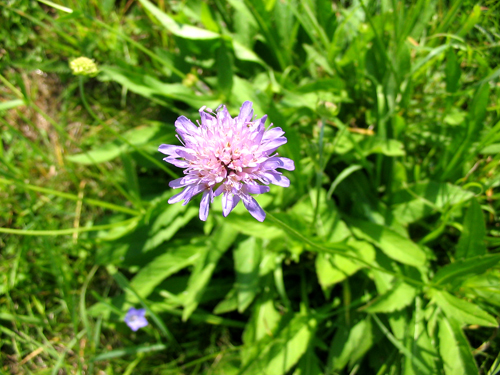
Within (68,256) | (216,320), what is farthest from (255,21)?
(68,256)

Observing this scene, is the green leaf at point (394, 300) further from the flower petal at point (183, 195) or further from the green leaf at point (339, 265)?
the flower petal at point (183, 195)

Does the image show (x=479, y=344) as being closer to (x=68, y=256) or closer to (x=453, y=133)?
(x=453, y=133)

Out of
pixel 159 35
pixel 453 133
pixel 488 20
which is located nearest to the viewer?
pixel 488 20

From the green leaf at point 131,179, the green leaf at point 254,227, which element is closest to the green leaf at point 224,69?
the green leaf at point 131,179

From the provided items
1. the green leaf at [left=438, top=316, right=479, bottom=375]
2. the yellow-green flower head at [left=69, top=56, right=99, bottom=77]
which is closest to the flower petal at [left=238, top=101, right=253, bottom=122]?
the yellow-green flower head at [left=69, top=56, right=99, bottom=77]

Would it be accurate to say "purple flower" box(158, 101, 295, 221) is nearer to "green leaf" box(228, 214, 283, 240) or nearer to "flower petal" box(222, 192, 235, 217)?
"flower petal" box(222, 192, 235, 217)

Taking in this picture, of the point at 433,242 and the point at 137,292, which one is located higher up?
the point at 433,242
